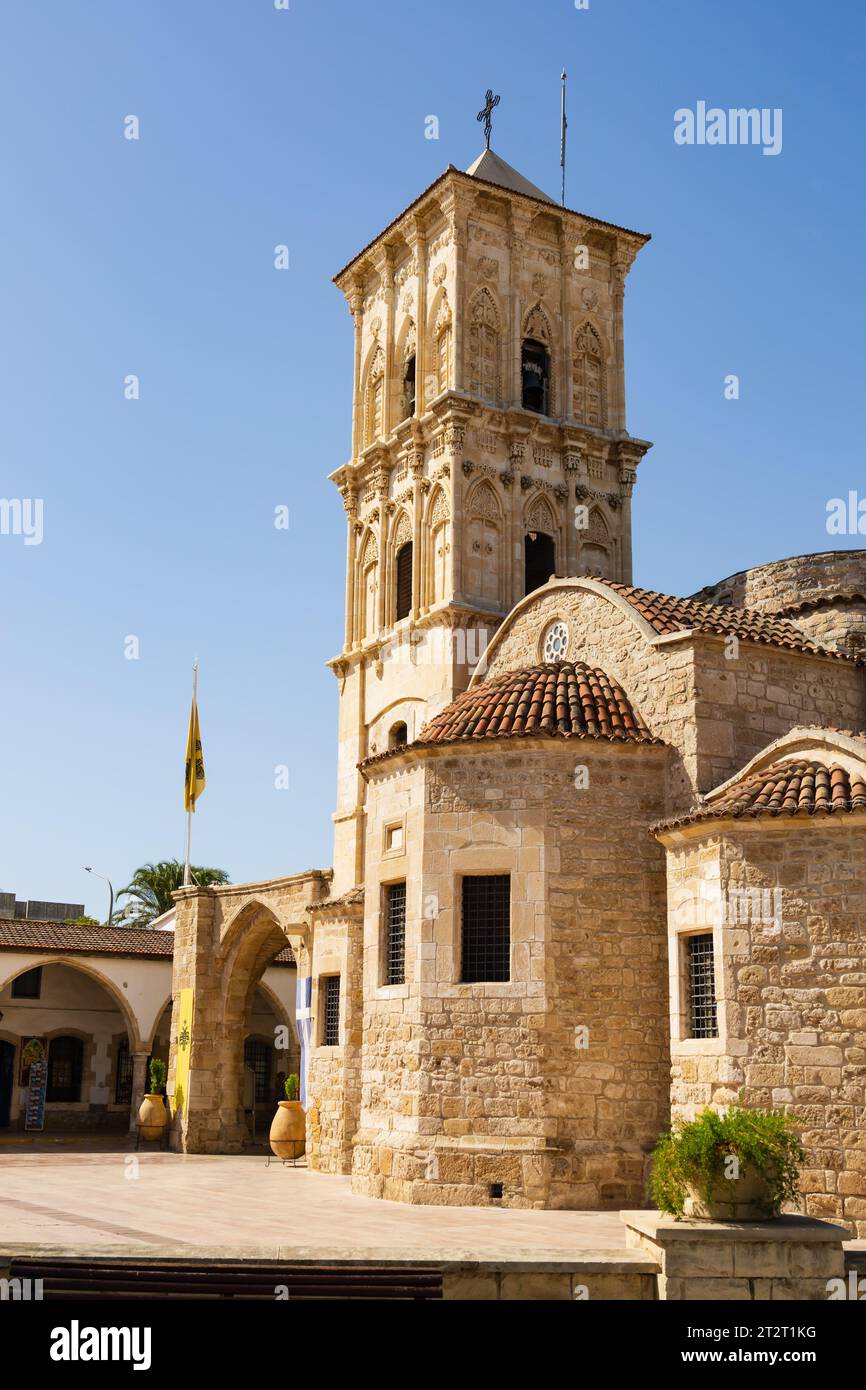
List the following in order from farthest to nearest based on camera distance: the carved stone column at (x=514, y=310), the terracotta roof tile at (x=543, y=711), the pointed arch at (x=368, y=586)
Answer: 1. the pointed arch at (x=368, y=586)
2. the carved stone column at (x=514, y=310)
3. the terracotta roof tile at (x=543, y=711)

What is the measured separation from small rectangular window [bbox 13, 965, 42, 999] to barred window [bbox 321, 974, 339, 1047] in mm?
15282

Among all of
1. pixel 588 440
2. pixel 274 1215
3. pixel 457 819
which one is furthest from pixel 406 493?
pixel 274 1215

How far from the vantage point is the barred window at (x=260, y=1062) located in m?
34.1

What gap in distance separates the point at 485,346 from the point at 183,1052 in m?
15.3

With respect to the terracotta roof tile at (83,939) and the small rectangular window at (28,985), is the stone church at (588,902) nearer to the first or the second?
the terracotta roof tile at (83,939)

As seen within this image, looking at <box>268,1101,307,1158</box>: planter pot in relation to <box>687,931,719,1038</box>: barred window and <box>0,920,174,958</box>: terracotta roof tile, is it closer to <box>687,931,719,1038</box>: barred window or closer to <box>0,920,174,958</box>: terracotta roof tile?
<box>687,931,719,1038</box>: barred window

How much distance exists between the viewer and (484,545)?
84.9 ft

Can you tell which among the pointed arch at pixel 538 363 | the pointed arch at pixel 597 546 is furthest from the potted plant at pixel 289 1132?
the pointed arch at pixel 538 363

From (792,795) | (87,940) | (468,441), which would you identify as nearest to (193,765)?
(87,940)

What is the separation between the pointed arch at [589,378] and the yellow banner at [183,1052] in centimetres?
1445

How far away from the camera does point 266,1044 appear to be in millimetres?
34531

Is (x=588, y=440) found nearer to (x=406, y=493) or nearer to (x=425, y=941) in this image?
(x=406, y=493)

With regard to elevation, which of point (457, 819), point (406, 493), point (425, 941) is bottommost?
point (425, 941)
